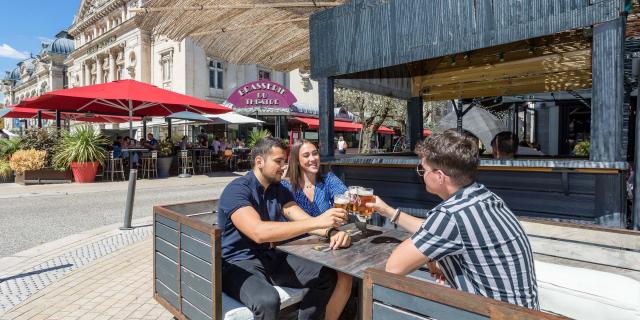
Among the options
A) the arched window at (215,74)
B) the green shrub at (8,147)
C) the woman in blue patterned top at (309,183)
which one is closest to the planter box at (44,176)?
the green shrub at (8,147)

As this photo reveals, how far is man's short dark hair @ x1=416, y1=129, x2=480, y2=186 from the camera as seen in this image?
1.63 meters

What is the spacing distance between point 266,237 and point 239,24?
3177 millimetres

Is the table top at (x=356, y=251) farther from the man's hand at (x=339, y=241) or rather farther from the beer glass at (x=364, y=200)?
the beer glass at (x=364, y=200)

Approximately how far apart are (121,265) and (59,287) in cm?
71

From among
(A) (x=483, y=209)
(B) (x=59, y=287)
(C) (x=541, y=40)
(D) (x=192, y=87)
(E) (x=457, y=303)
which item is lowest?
(B) (x=59, y=287)

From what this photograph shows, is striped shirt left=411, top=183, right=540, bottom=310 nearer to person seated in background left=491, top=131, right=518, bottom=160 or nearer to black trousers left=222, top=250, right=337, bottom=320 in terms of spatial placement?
black trousers left=222, top=250, right=337, bottom=320

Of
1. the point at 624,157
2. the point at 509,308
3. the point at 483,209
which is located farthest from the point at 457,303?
the point at 624,157

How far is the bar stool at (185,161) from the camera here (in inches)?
575

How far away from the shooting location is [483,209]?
A: 1.50 m

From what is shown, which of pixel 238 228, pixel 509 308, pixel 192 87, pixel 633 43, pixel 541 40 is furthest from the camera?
pixel 192 87

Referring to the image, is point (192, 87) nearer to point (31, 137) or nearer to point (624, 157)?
point (31, 137)

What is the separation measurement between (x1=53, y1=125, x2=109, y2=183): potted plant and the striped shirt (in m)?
12.8

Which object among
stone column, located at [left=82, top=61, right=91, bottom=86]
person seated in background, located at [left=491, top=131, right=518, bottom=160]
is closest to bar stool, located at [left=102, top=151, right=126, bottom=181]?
person seated in background, located at [left=491, top=131, right=518, bottom=160]

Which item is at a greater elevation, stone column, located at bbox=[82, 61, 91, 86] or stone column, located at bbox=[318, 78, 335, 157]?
stone column, located at bbox=[82, 61, 91, 86]
